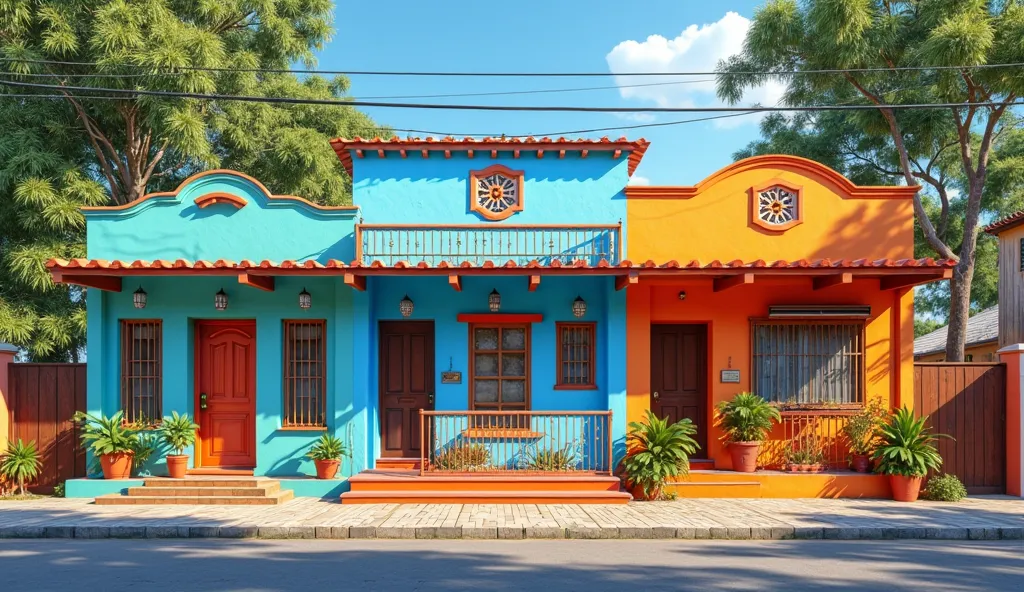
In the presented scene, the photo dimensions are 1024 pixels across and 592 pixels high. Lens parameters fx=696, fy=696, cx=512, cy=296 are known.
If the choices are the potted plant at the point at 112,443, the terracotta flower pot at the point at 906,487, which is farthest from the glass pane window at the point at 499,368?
the terracotta flower pot at the point at 906,487

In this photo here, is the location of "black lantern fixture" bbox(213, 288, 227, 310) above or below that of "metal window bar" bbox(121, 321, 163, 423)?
above

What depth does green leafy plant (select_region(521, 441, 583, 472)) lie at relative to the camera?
10391mm

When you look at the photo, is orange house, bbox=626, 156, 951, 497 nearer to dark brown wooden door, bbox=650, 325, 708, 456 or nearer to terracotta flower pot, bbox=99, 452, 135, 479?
dark brown wooden door, bbox=650, 325, 708, 456

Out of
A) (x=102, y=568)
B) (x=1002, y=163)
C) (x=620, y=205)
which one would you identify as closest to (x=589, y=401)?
(x=620, y=205)

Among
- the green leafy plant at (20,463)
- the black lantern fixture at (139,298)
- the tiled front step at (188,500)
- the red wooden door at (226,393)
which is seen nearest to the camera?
the tiled front step at (188,500)

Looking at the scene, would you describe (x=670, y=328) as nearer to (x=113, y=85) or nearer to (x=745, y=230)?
(x=745, y=230)

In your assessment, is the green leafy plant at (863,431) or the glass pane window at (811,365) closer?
the green leafy plant at (863,431)

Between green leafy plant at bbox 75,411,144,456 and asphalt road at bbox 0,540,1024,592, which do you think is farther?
green leafy plant at bbox 75,411,144,456

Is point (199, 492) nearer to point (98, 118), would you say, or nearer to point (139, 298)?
point (139, 298)

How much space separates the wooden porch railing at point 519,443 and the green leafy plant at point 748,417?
6.12ft

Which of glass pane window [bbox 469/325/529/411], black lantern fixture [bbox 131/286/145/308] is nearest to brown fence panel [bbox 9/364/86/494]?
black lantern fixture [bbox 131/286/145/308]

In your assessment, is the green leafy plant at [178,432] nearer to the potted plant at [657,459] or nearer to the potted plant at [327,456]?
the potted plant at [327,456]

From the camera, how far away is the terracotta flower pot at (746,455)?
10289 millimetres

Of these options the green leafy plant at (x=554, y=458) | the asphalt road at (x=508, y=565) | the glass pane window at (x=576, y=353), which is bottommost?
the asphalt road at (x=508, y=565)
